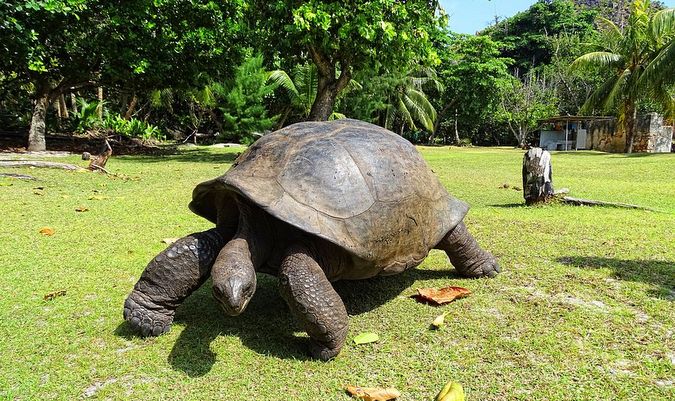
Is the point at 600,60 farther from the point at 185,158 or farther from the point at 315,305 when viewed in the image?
the point at 315,305

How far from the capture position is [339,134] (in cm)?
354

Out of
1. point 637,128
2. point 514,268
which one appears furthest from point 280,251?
point 637,128

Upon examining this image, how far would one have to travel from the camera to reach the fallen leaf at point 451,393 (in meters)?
2.31

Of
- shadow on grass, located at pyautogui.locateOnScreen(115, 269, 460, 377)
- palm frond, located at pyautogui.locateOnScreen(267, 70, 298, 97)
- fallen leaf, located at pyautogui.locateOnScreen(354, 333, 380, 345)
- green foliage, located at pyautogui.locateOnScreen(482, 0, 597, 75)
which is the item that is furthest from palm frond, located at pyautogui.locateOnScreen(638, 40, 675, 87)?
green foliage, located at pyautogui.locateOnScreen(482, 0, 597, 75)

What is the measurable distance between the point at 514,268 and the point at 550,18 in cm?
6243

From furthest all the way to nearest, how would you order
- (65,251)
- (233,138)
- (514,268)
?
(233,138) → (65,251) → (514,268)

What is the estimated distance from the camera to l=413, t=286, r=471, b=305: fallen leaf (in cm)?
360

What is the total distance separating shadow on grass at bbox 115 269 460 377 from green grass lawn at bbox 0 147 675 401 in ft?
0.04

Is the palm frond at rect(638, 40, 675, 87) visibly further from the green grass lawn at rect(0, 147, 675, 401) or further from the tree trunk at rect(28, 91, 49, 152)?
the tree trunk at rect(28, 91, 49, 152)

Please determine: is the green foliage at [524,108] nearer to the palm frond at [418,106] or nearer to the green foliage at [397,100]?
the green foliage at [397,100]

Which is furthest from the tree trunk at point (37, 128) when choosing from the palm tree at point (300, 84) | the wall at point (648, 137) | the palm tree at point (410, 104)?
the wall at point (648, 137)

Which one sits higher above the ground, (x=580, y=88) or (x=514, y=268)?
(x=580, y=88)

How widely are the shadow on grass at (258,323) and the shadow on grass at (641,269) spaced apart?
1263 millimetres

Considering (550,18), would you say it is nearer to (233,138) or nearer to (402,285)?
(233,138)
